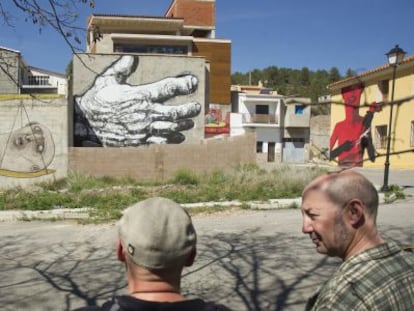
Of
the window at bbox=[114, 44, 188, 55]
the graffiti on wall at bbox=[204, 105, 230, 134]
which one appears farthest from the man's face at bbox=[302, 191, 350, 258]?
the window at bbox=[114, 44, 188, 55]

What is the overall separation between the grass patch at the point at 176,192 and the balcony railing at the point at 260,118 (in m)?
28.3

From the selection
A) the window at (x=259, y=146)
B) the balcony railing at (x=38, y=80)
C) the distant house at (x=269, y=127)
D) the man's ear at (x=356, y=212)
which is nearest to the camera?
the man's ear at (x=356, y=212)

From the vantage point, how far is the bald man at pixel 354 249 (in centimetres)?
174

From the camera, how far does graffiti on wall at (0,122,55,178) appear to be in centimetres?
2161

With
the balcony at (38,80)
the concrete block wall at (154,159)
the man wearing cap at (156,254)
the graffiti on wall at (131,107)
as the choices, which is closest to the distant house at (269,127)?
the graffiti on wall at (131,107)

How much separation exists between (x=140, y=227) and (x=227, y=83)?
45302mm

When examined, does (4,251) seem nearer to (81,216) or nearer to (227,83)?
(81,216)

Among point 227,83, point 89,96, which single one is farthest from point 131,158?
point 227,83

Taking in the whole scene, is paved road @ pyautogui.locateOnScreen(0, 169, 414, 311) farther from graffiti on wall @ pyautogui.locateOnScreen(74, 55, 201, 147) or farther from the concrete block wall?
graffiti on wall @ pyautogui.locateOnScreen(74, 55, 201, 147)

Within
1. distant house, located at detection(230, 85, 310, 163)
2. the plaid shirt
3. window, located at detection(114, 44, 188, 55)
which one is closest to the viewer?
the plaid shirt

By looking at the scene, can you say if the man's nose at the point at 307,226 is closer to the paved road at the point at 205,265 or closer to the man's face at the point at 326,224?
the man's face at the point at 326,224

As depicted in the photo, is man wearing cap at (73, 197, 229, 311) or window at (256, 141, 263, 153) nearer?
man wearing cap at (73, 197, 229, 311)

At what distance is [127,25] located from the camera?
4666cm

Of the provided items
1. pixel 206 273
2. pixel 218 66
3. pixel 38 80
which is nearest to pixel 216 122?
pixel 218 66
